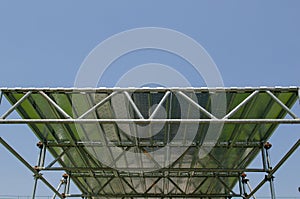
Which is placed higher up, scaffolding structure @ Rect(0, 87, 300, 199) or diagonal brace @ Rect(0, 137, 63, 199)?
scaffolding structure @ Rect(0, 87, 300, 199)

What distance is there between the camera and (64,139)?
10.6 metres

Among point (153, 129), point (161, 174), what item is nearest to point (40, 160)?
point (153, 129)

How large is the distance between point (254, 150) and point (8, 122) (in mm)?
6762

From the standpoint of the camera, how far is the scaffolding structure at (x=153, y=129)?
7195mm

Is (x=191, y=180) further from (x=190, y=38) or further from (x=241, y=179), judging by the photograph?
(x=190, y=38)

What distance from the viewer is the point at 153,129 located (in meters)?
9.48

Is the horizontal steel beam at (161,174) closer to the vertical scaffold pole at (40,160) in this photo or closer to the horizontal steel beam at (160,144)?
the horizontal steel beam at (160,144)

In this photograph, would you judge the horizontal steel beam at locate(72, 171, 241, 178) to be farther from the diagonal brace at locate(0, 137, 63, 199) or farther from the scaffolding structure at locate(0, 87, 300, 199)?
the diagonal brace at locate(0, 137, 63, 199)

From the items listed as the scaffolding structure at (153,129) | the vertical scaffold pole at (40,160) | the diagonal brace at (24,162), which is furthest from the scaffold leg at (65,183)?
the vertical scaffold pole at (40,160)

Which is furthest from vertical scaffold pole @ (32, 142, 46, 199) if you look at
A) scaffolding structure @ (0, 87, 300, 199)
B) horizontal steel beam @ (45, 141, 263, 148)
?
horizontal steel beam @ (45, 141, 263, 148)

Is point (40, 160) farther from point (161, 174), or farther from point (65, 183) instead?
point (161, 174)

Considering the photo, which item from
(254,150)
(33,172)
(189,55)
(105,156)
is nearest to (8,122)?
(33,172)

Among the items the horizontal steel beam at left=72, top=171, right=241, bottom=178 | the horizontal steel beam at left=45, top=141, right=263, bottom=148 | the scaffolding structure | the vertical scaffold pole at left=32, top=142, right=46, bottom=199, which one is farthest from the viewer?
the horizontal steel beam at left=72, top=171, right=241, bottom=178

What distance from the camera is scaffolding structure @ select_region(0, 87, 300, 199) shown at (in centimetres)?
720
